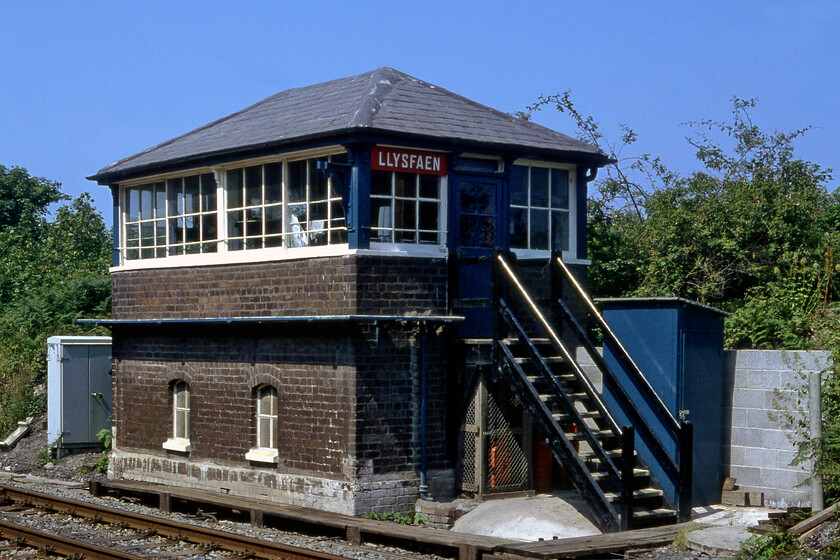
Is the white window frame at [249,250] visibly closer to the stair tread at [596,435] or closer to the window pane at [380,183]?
the window pane at [380,183]

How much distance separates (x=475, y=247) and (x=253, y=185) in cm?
319

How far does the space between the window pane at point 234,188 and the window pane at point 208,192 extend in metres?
0.35

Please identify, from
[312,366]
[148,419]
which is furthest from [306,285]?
[148,419]

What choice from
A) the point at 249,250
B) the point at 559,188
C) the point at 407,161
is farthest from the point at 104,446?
the point at 559,188

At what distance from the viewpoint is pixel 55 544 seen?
1139 cm

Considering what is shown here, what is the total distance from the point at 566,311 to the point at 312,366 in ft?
11.1

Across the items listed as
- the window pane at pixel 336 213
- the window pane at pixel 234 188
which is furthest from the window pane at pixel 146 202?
the window pane at pixel 336 213

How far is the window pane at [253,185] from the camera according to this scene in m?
14.6

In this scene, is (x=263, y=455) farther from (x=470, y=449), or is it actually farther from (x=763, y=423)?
(x=763, y=423)

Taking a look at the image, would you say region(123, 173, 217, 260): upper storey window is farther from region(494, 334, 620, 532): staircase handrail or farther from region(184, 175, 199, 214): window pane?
region(494, 334, 620, 532): staircase handrail

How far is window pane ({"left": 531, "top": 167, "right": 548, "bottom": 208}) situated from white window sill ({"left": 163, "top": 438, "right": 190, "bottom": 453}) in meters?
6.19

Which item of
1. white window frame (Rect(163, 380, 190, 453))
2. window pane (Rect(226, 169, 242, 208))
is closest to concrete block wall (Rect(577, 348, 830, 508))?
window pane (Rect(226, 169, 242, 208))

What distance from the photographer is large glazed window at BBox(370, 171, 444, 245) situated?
13.5 m

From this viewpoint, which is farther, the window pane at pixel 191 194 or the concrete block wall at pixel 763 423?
the window pane at pixel 191 194
